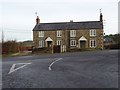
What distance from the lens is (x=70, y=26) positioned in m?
75.4

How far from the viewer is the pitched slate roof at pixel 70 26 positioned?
241 ft

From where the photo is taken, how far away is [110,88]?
11289 millimetres

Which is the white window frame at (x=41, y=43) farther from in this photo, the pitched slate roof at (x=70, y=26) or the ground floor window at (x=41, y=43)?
the pitched slate roof at (x=70, y=26)

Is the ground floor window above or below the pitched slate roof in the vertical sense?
below

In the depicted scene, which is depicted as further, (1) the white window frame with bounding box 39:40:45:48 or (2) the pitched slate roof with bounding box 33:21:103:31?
(1) the white window frame with bounding box 39:40:45:48

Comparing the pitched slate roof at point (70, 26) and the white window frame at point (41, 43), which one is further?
the white window frame at point (41, 43)

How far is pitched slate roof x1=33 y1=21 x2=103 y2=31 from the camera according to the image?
73.5 meters

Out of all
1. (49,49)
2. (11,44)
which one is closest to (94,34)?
(49,49)

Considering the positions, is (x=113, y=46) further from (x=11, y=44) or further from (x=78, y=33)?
(x=11, y=44)

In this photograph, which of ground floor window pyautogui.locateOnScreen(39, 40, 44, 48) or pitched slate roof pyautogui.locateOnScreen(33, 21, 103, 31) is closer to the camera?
pitched slate roof pyautogui.locateOnScreen(33, 21, 103, 31)

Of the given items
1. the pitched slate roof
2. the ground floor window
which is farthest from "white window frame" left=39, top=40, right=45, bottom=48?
the pitched slate roof

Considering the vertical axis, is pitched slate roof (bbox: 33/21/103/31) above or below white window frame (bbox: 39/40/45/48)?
above

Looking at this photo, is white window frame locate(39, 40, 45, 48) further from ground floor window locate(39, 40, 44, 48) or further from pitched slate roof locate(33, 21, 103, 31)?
pitched slate roof locate(33, 21, 103, 31)

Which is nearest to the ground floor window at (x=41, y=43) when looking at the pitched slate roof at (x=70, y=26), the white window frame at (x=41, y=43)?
the white window frame at (x=41, y=43)
